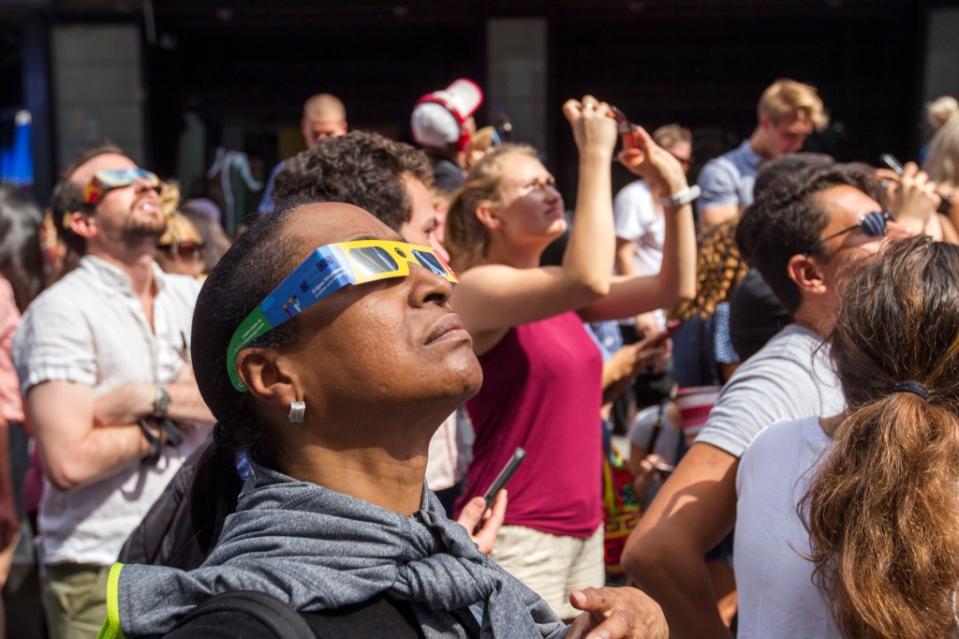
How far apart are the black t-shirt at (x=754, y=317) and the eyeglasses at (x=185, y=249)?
3.14m

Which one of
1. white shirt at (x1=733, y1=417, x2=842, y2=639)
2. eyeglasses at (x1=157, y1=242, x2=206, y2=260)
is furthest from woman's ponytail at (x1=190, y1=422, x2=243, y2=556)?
eyeglasses at (x1=157, y1=242, x2=206, y2=260)

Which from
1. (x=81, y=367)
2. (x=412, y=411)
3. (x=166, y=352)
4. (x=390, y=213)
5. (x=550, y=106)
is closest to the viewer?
(x=412, y=411)

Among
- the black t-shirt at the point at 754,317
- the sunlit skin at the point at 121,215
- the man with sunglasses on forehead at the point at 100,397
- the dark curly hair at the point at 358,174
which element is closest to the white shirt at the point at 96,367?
the man with sunglasses on forehead at the point at 100,397

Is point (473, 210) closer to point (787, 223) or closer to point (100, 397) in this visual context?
point (787, 223)

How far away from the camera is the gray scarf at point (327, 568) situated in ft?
4.87

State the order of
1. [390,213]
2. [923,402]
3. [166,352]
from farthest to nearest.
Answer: [166,352] < [390,213] < [923,402]

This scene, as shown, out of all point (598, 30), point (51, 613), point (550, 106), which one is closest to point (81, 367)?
point (51, 613)

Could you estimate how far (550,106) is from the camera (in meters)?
10.3

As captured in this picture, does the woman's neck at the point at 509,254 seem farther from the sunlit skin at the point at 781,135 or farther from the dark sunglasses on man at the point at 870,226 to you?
the sunlit skin at the point at 781,135

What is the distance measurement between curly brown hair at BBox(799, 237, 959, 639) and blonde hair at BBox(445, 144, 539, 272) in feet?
5.70

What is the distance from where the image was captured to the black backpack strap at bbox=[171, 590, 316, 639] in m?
1.39

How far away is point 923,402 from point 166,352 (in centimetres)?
246

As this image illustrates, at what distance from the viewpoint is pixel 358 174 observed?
112 inches

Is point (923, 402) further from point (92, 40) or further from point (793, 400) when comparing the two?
point (92, 40)
